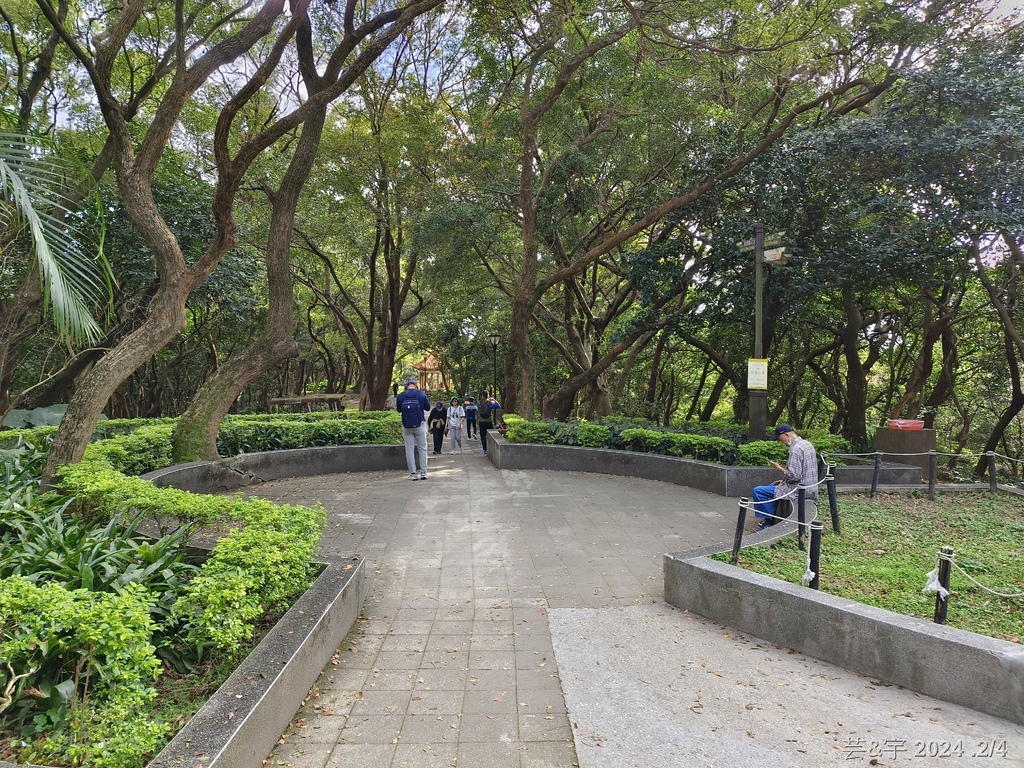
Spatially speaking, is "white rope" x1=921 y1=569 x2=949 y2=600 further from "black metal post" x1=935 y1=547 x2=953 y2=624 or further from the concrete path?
the concrete path

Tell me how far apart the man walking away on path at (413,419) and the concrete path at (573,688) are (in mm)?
3731

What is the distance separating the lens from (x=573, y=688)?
3455 millimetres

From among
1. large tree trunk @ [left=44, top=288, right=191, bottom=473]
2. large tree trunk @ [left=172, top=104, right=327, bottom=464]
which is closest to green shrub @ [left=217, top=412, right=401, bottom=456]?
large tree trunk @ [left=172, top=104, right=327, bottom=464]

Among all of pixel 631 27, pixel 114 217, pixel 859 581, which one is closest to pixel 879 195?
pixel 631 27

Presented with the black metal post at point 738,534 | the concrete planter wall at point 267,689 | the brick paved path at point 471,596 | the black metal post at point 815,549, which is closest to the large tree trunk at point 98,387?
the brick paved path at point 471,596

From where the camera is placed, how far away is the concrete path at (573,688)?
2.86m

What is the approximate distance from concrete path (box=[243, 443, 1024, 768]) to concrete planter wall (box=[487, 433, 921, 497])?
10.0ft

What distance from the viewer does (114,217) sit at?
484 inches

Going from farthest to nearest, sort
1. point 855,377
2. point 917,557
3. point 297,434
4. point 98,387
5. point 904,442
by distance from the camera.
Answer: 1. point 855,377
2. point 297,434
3. point 904,442
4. point 98,387
5. point 917,557

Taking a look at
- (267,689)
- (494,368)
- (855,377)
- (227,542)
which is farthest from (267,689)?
(494,368)

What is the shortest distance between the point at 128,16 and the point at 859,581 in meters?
9.69

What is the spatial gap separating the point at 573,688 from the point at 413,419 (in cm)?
679

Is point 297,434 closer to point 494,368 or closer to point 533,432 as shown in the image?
point 533,432

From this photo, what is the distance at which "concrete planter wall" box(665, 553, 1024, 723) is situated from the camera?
10.3 ft
